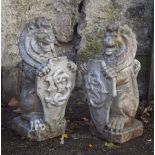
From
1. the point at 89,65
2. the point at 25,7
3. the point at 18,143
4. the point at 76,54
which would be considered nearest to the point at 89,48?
the point at 76,54

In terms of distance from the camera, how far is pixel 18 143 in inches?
197

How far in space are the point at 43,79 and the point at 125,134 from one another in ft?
3.20

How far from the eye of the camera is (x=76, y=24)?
20.9 feet

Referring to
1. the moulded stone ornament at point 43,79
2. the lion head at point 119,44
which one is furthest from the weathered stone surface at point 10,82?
the lion head at point 119,44

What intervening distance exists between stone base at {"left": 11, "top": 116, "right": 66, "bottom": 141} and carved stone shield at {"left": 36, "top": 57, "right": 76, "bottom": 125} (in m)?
0.09

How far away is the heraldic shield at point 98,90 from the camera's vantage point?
15.9ft

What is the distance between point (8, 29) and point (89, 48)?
1023 millimetres

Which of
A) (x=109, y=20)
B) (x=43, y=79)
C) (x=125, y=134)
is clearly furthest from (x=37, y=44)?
(x=109, y=20)

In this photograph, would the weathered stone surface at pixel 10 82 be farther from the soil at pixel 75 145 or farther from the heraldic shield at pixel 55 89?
the heraldic shield at pixel 55 89

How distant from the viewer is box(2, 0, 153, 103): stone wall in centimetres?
619

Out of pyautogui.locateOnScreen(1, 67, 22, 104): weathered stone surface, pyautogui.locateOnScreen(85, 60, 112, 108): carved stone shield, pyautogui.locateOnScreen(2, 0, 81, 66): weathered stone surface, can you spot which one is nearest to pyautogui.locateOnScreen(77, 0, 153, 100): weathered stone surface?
pyautogui.locateOnScreen(2, 0, 81, 66): weathered stone surface

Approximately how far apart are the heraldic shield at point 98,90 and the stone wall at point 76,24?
139 cm

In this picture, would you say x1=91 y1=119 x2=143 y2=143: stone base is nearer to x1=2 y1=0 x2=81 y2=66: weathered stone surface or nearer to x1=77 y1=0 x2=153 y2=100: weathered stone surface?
x1=77 y1=0 x2=153 y2=100: weathered stone surface

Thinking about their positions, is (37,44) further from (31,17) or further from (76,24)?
(76,24)
